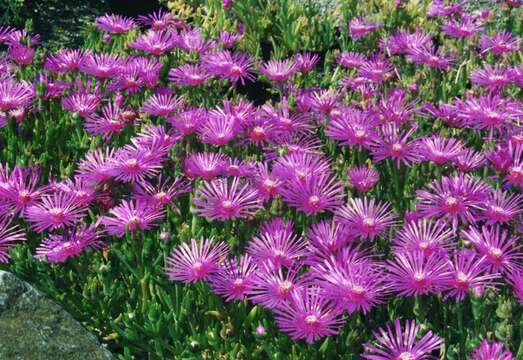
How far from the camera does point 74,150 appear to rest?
2.59 metres

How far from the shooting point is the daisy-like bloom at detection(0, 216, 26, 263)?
1981 mm

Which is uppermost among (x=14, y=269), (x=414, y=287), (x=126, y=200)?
(x=414, y=287)

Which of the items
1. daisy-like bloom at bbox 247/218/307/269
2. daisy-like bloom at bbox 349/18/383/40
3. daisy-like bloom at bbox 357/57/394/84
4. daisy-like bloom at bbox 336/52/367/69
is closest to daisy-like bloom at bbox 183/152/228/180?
daisy-like bloom at bbox 247/218/307/269

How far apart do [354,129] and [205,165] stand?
42cm

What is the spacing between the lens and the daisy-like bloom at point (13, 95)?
248 cm

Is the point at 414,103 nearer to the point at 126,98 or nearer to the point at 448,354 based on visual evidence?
the point at 126,98

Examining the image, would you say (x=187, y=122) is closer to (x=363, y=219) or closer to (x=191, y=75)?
(x=191, y=75)

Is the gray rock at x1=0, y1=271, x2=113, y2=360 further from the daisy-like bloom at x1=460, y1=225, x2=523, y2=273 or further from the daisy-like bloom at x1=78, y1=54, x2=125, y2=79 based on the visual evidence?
the daisy-like bloom at x1=78, y1=54, x2=125, y2=79

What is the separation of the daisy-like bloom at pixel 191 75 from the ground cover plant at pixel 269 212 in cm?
1

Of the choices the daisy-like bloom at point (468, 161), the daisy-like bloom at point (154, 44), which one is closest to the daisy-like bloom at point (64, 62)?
the daisy-like bloom at point (154, 44)

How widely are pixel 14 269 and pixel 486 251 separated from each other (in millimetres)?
1176

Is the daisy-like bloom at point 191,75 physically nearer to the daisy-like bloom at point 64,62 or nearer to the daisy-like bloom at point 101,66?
the daisy-like bloom at point 101,66

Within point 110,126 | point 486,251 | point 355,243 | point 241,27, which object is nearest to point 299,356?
point 355,243

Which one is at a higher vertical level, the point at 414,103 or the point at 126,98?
the point at 414,103
